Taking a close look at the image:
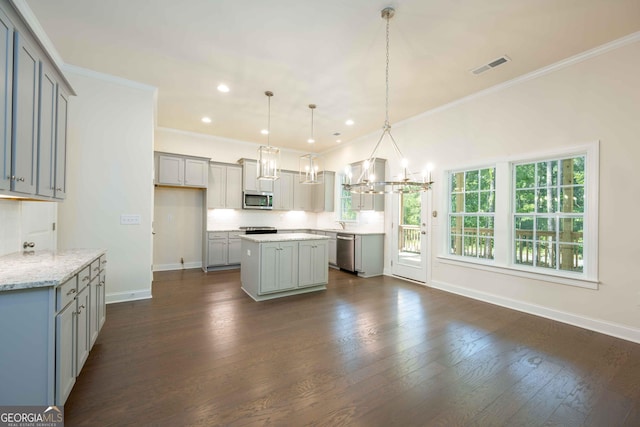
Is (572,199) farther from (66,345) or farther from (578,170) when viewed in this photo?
(66,345)

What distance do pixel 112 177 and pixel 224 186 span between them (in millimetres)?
2733

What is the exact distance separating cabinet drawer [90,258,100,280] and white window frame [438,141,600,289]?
476 centimetres

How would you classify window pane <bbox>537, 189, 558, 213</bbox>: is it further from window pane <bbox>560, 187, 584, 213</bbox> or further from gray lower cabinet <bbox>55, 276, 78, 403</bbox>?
gray lower cabinet <bbox>55, 276, 78, 403</bbox>

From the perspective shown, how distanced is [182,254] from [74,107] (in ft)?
11.9

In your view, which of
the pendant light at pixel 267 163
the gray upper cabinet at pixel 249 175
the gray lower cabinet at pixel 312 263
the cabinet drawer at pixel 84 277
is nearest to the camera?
the cabinet drawer at pixel 84 277

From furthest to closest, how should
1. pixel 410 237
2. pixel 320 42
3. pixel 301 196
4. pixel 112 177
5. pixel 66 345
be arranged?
1. pixel 301 196
2. pixel 410 237
3. pixel 112 177
4. pixel 320 42
5. pixel 66 345

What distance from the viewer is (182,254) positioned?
20.7 feet

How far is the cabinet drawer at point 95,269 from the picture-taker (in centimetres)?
234

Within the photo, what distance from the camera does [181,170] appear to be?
578 centimetres

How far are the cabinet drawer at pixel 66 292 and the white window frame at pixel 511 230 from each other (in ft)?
15.7

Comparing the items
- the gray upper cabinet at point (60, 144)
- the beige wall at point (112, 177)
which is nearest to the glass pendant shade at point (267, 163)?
the beige wall at point (112, 177)

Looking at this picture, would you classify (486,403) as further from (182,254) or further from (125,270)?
(182,254)

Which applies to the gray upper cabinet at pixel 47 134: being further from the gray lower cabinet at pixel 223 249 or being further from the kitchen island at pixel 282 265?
the gray lower cabinet at pixel 223 249

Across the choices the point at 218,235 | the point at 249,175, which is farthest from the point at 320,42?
the point at 218,235
